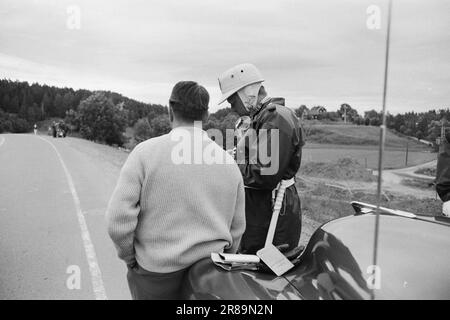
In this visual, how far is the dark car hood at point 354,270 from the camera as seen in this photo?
157 cm

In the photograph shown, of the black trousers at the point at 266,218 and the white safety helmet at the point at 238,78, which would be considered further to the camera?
the black trousers at the point at 266,218

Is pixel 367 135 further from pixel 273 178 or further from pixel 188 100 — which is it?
pixel 188 100

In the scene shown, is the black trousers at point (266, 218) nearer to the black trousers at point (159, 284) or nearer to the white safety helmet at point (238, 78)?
the white safety helmet at point (238, 78)

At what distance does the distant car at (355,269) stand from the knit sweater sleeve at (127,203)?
38cm

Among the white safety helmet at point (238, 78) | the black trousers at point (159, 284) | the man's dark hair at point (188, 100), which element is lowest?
the black trousers at point (159, 284)

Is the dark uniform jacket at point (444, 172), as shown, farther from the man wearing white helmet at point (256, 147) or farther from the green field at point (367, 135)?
the man wearing white helmet at point (256, 147)

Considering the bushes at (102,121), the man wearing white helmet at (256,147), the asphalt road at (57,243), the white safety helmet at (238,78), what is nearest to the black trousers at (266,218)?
the man wearing white helmet at (256,147)

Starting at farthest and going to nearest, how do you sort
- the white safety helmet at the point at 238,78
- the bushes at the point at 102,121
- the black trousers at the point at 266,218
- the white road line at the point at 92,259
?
the bushes at the point at 102,121
the white road line at the point at 92,259
the black trousers at the point at 266,218
the white safety helmet at the point at 238,78

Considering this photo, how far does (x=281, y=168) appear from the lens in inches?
106

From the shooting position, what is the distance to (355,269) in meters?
1.62

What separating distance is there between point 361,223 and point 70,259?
13.6ft

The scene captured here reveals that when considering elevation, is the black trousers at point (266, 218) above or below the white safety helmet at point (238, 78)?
below

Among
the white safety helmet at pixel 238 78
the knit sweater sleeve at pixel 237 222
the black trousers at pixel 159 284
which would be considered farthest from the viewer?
the white safety helmet at pixel 238 78

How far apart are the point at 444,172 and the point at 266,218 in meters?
1.38
